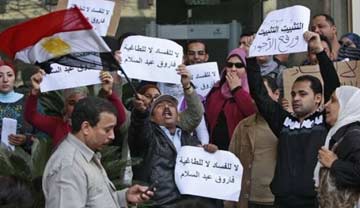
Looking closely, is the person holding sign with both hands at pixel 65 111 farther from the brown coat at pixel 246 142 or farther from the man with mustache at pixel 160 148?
the brown coat at pixel 246 142

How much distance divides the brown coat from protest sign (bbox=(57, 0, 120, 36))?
4.64 ft

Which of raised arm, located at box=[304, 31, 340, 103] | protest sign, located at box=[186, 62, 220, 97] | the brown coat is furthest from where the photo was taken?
protest sign, located at box=[186, 62, 220, 97]

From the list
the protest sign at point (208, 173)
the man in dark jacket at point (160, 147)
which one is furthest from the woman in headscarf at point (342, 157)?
the man in dark jacket at point (160, 147)

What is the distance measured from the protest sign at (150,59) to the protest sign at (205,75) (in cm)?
37

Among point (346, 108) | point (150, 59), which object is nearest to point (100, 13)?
point (150, 59)

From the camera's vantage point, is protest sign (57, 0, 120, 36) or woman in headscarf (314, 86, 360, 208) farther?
protest sign (57, 0, 120, 36)

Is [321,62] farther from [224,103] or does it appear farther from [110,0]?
[110,0]

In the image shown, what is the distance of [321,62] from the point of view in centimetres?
600

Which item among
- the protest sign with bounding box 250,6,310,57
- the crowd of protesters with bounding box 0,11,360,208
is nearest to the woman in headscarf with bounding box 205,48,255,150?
the crowd of protesters with bounding box 0,11,360,208

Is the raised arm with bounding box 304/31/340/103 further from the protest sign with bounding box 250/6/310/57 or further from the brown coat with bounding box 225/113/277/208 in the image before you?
the brown coat with bounding box 225/113/277/208

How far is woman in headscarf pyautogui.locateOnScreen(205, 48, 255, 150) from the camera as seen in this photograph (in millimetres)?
6895

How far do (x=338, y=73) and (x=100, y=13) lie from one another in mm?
2044

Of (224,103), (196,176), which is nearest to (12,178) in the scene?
(196,176)

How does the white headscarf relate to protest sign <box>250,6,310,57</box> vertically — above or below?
below
